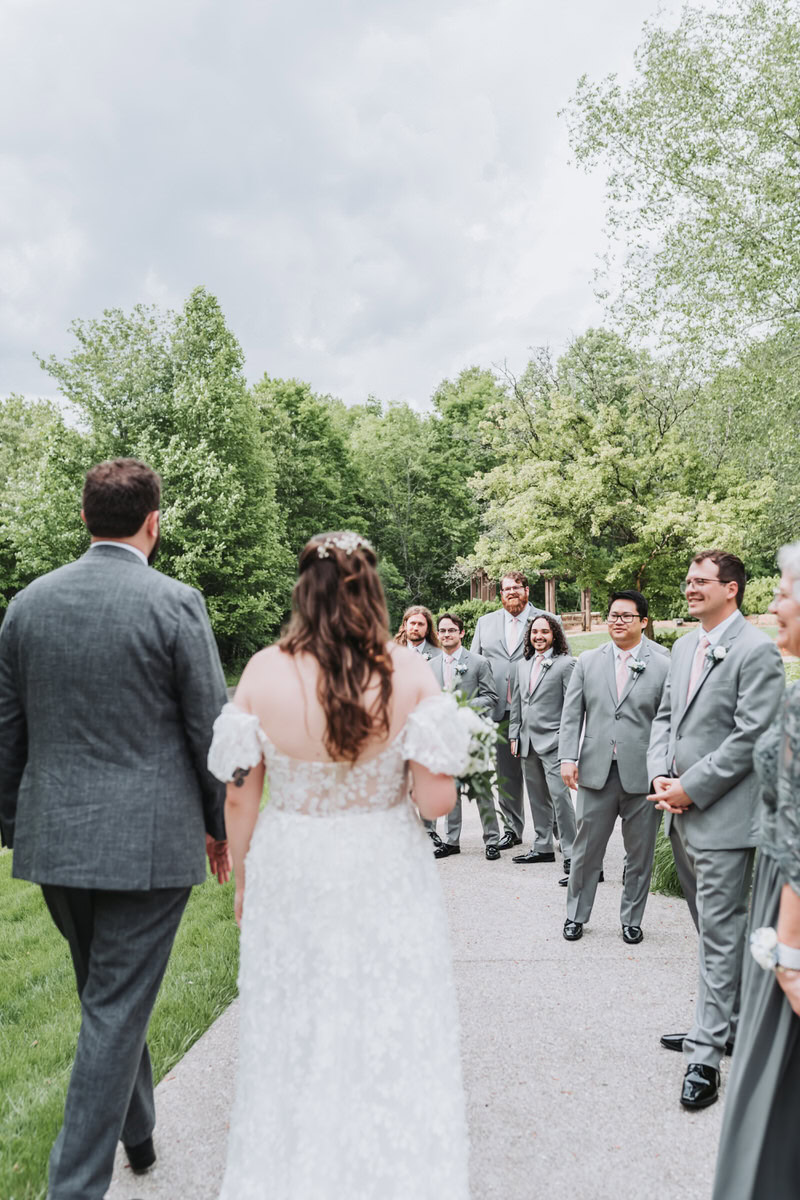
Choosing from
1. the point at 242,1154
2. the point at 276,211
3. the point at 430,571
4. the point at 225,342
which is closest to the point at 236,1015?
the point at 242,1154

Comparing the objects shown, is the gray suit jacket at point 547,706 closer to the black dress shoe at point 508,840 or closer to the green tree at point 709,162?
the black dress shoe at point 508,840

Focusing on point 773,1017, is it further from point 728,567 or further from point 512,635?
point 512,635

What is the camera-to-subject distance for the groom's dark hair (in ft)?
9.57

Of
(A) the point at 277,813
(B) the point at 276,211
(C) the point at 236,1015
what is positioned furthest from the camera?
(B) the point at 276,211

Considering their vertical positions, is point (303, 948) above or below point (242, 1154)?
above

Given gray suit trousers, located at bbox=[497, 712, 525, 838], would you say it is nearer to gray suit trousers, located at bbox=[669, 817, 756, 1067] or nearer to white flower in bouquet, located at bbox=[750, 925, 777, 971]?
gray suit trousers, located at bbox=[669, 817, 756, 1067]

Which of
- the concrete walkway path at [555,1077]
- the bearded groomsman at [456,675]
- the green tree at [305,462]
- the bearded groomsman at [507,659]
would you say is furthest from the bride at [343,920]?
the green tree at [305,462]

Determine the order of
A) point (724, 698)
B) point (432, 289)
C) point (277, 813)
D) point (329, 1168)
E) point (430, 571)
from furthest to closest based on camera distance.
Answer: point (432, 289) < point (430, 571) < point (724, 698) < point (277, 813) < point (329, 1168)

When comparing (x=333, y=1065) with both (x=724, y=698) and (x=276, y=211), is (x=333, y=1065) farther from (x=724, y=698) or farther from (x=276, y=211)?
(x=276, y=211)

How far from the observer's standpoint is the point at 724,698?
13.5 feet

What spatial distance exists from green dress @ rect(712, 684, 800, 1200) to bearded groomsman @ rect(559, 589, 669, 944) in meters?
3.11

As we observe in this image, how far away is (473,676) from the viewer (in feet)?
26.9

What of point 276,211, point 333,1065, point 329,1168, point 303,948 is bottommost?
point 329,1168

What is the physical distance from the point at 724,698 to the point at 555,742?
360 cm
